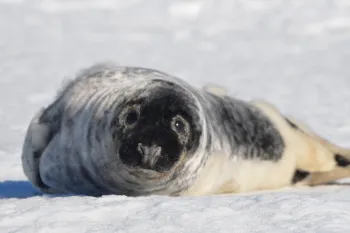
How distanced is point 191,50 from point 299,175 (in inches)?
208

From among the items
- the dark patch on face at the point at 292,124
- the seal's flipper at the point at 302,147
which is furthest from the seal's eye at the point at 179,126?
the dark patch on face at the point at 292,124

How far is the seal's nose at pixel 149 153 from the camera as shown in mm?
3477

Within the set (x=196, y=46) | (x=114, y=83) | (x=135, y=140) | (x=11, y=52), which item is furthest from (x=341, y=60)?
(x=135, y=140)

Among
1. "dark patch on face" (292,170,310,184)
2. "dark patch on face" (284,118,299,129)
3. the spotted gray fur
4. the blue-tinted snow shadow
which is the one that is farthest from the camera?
"dark patch on face" (284,118,299,129)

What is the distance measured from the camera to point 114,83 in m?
4.14

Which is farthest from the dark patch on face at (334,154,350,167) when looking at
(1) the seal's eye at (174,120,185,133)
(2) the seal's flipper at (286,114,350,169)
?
(1) the seal's eye at (174,120,185,133)

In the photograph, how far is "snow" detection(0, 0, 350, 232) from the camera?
7258 mm

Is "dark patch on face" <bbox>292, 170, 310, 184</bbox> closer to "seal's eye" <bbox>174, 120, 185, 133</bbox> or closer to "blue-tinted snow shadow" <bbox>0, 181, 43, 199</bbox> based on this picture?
"seal's eye" <bbox>174, 120, 185, 133</bbox>

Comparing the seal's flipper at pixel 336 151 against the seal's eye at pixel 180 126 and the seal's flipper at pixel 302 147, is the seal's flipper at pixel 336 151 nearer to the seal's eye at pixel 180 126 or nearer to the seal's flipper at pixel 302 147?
the seal's flipper at pixel 302 147

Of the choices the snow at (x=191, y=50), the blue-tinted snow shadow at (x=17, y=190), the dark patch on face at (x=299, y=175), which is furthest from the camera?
the snow at (x=191, y=50)

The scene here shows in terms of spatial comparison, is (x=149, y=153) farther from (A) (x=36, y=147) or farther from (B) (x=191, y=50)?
(B) (x=191, y=50)

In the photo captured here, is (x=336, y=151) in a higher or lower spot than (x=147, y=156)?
lower

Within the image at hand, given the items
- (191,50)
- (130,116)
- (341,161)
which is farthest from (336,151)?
(191,50)

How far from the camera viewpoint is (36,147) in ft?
14.0
